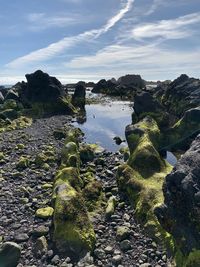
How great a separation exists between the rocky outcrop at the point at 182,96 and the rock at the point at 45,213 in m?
48.0

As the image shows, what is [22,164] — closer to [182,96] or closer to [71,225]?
[71,225]

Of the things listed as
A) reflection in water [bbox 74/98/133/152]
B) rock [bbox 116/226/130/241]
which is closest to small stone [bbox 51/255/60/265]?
rock [bbox 116/226/130/241]

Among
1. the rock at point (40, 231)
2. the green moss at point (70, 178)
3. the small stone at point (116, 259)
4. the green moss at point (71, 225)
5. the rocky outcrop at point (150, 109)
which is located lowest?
the small stone at point (116, 259)

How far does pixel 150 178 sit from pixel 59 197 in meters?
6.62

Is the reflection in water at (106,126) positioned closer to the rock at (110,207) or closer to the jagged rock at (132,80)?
the rock at (110,207)

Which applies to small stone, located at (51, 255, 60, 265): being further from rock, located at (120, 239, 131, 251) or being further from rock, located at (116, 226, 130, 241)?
rock, located at (116, 226, 130, 241)

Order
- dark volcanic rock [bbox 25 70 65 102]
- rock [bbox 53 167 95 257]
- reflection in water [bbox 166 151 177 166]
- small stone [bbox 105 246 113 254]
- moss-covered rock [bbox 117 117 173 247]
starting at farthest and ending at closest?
dark volcanic rock [bbox 25 70 65 102] → reflection in water [bbox 166 151 177 166] → moss-covered rock [bbox 117 117 173 247] → small stone [bbox 105 246 113 254] → rock [bbox 53 167 95 257]

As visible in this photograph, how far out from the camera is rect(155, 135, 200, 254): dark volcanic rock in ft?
41.8

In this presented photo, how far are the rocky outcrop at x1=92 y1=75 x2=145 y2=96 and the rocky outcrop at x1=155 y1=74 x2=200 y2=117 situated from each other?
31.3 m

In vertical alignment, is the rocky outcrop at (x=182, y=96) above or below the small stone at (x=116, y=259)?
above

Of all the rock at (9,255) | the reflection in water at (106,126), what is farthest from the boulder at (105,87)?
the rock at (9,255)

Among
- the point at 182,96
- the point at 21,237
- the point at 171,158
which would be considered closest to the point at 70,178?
the point at 21,237

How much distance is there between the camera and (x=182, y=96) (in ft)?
246

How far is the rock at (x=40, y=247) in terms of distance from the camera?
52.4ft
